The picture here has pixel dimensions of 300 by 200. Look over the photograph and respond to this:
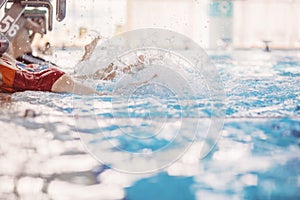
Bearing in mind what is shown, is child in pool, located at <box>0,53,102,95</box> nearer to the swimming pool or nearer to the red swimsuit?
the red swimsuit

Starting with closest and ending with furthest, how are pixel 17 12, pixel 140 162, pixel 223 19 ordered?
pixel 140 162, pixel 17 12, pixel 223 19

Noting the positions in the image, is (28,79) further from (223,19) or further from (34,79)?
(223,19)

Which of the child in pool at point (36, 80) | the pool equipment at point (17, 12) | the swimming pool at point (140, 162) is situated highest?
the pool equipment at point (17, 12)

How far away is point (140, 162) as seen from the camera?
4.90 ft

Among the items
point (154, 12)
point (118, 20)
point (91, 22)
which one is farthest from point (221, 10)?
point (91, 22)

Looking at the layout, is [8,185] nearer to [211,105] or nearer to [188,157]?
[188,157]

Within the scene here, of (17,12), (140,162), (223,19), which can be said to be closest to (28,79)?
(17,12)

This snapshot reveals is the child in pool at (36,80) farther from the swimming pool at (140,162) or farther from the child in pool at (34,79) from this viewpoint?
the swimming pool at (140,162)

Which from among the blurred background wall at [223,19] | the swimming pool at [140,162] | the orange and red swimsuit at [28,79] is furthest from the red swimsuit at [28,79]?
the blurred background wall at [223,19]

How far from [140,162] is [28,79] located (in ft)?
4.95

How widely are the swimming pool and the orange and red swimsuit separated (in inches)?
6.5

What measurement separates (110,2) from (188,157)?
9.49 m

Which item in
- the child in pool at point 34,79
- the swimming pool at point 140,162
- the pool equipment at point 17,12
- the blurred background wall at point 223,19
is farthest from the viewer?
the blurred background wall at point 223,19

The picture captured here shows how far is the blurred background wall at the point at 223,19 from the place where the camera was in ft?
37.3
